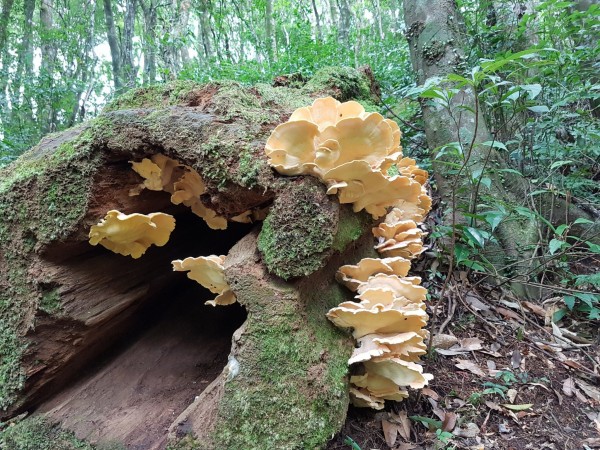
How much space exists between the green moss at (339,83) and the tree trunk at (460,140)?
0.91 m

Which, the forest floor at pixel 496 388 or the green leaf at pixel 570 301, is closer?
the forest floor at pixel 496 388

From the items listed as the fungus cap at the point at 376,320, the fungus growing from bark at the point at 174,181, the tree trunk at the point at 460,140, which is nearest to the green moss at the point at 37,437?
the fungus growing from bark at the point at 174,181

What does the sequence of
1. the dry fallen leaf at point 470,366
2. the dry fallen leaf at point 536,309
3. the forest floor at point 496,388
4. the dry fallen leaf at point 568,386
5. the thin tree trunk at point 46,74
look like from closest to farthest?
the forest floor at point 496,388 → the dry fallen leaf at point 568,386 → the dry fallen leaf at point 470,366 → the dry fallen leaf at point 536,309 → the thin tree trunk at point 46,74

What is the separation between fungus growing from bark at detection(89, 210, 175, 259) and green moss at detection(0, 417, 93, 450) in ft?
3.72

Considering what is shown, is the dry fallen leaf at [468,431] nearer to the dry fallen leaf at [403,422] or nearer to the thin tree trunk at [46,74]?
the dry fallen leaf at [403,422]

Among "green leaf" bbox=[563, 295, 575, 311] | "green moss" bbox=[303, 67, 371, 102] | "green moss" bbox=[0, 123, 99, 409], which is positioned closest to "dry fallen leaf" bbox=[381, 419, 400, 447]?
"green moss" bbox=[0, 123, 99, 409]

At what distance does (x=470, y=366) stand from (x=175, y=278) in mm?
2387

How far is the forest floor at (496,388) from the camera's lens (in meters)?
2.16

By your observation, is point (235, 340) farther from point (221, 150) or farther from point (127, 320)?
point (127, 320)

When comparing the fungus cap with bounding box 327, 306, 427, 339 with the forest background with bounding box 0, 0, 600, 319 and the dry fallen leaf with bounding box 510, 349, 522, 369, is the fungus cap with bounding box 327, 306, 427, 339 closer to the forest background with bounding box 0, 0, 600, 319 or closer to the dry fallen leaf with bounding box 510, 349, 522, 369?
the forest background with bounding box 0, 0, 600, 319

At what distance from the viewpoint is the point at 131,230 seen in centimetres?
226

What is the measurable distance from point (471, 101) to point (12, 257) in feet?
15.2

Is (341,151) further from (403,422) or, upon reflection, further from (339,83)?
(339,83)

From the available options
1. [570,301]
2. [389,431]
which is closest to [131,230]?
[389,431]
